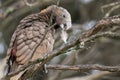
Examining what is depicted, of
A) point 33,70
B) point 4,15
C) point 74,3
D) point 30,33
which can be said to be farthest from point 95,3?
point 33,70

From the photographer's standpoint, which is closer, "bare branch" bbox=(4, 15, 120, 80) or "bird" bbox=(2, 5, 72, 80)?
"bare branch" bbox=(4, 15, 120, 80)

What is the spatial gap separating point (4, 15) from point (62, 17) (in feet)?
4.03

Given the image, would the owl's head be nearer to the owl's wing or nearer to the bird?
the bird

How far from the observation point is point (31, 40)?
11.8 ft

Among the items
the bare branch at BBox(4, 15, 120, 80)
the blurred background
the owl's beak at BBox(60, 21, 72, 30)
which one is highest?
the bare branch at BBox(4, 15, 120, 80)

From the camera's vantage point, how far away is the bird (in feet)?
11.4

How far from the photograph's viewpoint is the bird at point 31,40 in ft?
11.4

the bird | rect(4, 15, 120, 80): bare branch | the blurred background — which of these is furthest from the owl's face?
the blurred background

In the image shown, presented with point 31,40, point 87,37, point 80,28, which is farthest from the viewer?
point 80,28

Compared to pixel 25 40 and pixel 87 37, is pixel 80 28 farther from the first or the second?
pixel 87 37

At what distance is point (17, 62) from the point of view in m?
3.47

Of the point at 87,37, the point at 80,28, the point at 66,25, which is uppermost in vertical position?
the point at 87,37

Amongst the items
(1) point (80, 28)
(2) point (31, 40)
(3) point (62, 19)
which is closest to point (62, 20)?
(3) point (62, 19)

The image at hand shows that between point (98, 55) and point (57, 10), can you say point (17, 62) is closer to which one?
point (57, 10)
